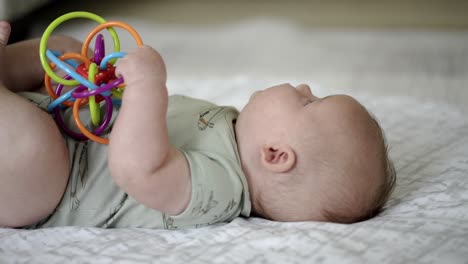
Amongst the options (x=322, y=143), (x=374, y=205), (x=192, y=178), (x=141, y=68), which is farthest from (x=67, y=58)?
(x=374, y=205)

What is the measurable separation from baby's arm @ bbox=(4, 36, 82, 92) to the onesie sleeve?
0.35 metres

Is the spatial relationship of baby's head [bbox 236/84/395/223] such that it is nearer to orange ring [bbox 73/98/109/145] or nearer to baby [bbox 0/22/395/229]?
baby [bbox 0/22/395/229]

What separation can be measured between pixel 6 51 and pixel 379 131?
676mm

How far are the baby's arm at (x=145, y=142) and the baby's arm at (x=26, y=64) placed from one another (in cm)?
28

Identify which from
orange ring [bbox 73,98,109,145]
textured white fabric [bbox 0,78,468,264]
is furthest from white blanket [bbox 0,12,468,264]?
orange ring [bbox 73,98,109,145]

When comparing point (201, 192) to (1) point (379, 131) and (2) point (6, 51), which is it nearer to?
(1) point (379, 131)

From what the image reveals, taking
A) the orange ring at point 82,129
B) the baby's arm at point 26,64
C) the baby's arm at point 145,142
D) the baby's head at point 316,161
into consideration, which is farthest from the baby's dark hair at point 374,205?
the baby's arm at point 26,64

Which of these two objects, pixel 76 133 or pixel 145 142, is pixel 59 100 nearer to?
pixel 76 133

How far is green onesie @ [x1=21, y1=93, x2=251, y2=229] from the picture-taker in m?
0.92

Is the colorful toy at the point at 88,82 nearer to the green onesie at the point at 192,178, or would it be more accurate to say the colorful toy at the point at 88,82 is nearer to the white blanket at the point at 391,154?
the green onesie at the point at 192,178

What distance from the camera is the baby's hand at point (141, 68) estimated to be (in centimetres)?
87

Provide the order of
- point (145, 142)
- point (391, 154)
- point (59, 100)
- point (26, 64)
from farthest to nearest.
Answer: point (391, 154) < point (26, 64) < point (59, 100) < point (145, 142)

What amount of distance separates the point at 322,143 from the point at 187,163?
21 centimetres

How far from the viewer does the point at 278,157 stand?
3.11 feet
